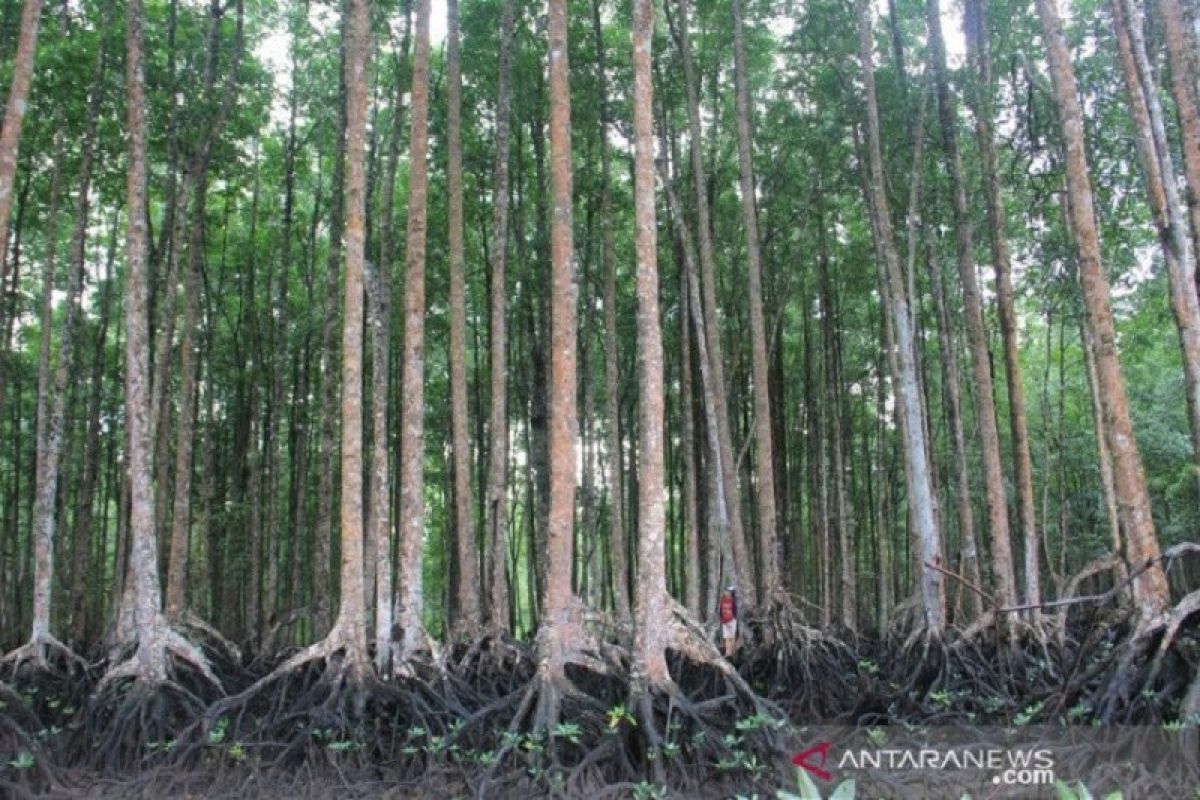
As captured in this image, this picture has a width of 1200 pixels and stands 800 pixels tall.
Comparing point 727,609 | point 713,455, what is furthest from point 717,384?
point 727,609

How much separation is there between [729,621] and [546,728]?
426 centimetres

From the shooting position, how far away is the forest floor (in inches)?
221

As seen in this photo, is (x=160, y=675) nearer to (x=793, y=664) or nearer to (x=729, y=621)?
(x=729, y=621)

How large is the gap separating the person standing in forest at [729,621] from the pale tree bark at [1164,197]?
4552 mm

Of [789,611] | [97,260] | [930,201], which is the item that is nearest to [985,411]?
[789,611]

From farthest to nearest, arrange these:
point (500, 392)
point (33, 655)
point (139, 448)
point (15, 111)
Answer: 1. point (500, 392)
2. point (33, 655)
3. point (139, 448)
4. point (15, 111)

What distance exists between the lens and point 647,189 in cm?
674

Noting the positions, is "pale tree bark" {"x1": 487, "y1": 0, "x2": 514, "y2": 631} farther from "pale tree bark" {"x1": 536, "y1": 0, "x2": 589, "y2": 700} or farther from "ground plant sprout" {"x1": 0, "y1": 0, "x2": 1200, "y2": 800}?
"pale tree bark" {"x1": 536, "y1": 0, "x2": 589, "y2": 700}

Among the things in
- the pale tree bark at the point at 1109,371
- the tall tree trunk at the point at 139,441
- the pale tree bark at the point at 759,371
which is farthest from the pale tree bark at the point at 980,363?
the tall tree trunk at the point at 139,441

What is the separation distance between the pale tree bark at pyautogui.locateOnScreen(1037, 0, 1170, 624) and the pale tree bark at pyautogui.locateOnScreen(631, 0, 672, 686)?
2.99 meters

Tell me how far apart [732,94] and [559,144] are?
28.2 feet

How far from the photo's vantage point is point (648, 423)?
21.2 ft

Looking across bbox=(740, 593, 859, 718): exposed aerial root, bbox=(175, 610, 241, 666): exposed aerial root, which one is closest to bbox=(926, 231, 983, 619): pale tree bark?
bbox=(740, 593, 859, 718): exposed aerial root

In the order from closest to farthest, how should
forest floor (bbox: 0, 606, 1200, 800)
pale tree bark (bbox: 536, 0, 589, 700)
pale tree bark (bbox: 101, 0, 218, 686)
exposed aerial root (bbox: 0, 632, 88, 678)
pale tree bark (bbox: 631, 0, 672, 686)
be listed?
forest floor (bbox: 0, 606, 1200, 800) → pale tree bark (bbox: 631, 0, 672, 686) → pale tree bark (bbox: 536, 0, 589, 700) → pale tree bark (bbox: 101, 0, 218, 686) → exposed aerial root (bbox: 0, 632, 88, 678)
